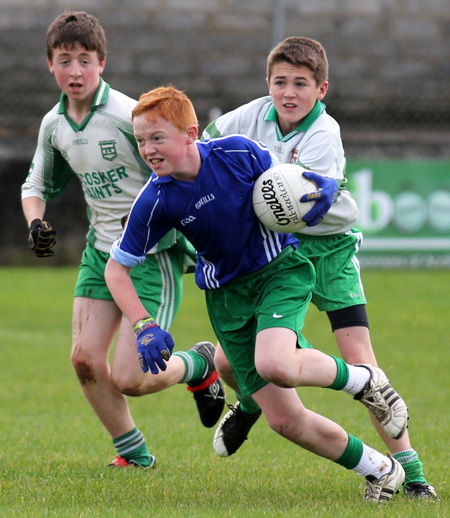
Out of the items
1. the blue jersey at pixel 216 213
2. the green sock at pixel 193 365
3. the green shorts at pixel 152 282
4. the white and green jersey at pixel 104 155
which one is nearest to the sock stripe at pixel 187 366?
the green sock at pixel 193 365

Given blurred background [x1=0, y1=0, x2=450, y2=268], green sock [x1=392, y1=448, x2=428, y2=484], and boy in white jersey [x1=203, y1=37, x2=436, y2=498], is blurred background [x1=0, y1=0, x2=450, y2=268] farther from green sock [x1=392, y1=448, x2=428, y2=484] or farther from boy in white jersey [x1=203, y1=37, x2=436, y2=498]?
green sock [x1=392, y1=448, x2=428, y2=484]

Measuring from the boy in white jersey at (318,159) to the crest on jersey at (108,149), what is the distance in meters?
0.53

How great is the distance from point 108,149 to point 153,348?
4.87ft

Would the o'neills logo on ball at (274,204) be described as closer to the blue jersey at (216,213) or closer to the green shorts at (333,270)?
the blue jersey at (216,213)

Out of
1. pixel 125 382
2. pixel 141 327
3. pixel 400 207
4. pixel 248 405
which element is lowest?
pixel 400 207

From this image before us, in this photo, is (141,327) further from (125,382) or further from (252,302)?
(125,382)

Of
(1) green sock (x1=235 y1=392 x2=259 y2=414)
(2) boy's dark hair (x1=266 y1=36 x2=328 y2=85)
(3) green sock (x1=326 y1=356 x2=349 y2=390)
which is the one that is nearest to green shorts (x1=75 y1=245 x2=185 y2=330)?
(1) green sock (x1=235 y1=392 x2=259 y2=414)

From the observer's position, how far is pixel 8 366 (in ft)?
29.3

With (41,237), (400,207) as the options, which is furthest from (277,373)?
(400,207)

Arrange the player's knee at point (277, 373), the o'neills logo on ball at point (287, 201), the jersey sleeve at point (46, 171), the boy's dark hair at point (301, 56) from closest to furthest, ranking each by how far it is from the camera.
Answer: the player's knee at point (277, 373) → the o'neills logo on ball at point (287, 201) → the boy's dark hair at point (301, 56) → the jersey sleeve at point (46, 171)

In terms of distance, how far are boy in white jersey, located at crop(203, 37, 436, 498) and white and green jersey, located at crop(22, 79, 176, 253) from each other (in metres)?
0.49

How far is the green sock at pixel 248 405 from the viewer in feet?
16.0

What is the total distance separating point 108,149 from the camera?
508 cm

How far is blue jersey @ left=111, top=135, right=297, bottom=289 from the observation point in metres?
4.16
